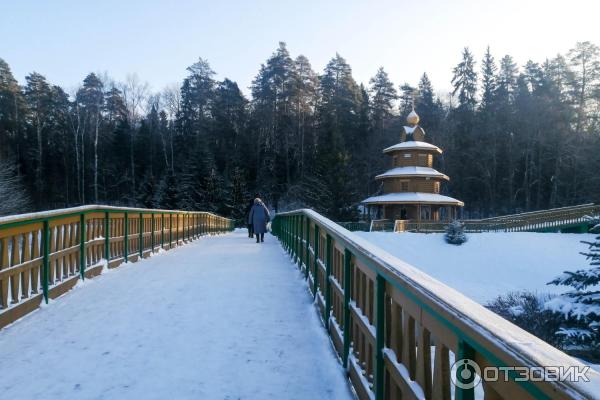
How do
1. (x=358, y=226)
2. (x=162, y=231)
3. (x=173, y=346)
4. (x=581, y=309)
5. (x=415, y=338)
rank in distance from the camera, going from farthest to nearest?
(x=358, y=226) → (x=162, y=231) → (x=581, y=309) → (x=173, y=346) → (x=415, y=338)

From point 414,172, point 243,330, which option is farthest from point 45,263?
point 414,172

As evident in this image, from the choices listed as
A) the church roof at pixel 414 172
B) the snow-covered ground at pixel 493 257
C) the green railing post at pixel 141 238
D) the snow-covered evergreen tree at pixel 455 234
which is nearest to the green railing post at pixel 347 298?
the green railing post at pixel 141 238

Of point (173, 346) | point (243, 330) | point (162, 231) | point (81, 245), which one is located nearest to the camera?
point (173, 346)

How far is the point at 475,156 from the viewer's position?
5972 cm

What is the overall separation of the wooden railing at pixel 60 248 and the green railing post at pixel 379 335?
14.5 ft

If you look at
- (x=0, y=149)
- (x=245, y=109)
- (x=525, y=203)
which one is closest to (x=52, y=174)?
(x=0, y=149)

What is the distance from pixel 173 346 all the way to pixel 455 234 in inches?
1244

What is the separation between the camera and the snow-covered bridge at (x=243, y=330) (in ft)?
5.70

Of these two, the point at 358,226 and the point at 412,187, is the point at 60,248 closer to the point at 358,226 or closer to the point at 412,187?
the point at 358,226

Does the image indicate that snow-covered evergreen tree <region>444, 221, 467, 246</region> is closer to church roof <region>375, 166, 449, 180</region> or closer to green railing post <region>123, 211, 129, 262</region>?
church roof <region>375, 166, 449, 180</region>

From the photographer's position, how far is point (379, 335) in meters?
2.98

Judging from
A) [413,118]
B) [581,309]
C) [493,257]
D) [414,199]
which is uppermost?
[413,118]

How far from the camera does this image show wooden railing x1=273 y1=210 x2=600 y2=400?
48.3 inches

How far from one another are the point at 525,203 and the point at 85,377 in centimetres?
A: 5993
